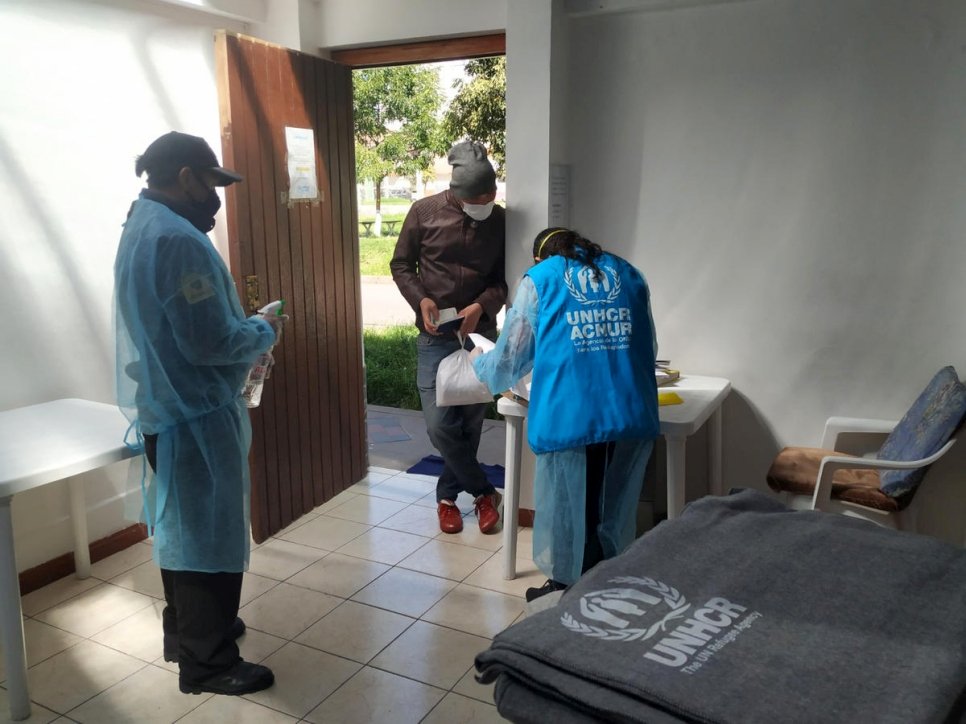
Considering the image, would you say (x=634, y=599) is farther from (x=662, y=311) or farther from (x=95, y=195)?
(x=95, y=195)

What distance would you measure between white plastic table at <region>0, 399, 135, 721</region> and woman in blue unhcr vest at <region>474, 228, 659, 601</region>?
119cm

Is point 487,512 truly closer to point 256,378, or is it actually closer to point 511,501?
point 511,501

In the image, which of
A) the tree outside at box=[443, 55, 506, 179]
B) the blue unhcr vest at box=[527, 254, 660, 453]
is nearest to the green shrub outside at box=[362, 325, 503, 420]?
the tree outside at box=[443, 55, 506, 179]

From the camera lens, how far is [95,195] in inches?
120

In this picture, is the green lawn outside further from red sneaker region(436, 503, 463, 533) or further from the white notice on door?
red sneaker region(436, 503, 463, 533)

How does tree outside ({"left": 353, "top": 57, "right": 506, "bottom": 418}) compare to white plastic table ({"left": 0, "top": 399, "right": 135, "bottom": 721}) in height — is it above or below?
above

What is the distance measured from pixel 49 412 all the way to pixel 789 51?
2.94 meters

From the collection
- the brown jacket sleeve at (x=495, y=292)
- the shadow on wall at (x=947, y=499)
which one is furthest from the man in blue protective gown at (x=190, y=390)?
the shadow on wall at (x=947, y=499)

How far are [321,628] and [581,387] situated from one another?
3.96 ft

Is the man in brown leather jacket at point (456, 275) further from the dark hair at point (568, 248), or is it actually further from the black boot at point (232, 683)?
the black boot at point (232, 683)

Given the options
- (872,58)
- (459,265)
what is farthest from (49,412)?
(872,58)

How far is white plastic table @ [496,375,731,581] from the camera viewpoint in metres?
2.61

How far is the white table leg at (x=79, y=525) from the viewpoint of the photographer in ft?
9.60

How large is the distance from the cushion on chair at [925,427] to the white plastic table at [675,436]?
1.97 feet
